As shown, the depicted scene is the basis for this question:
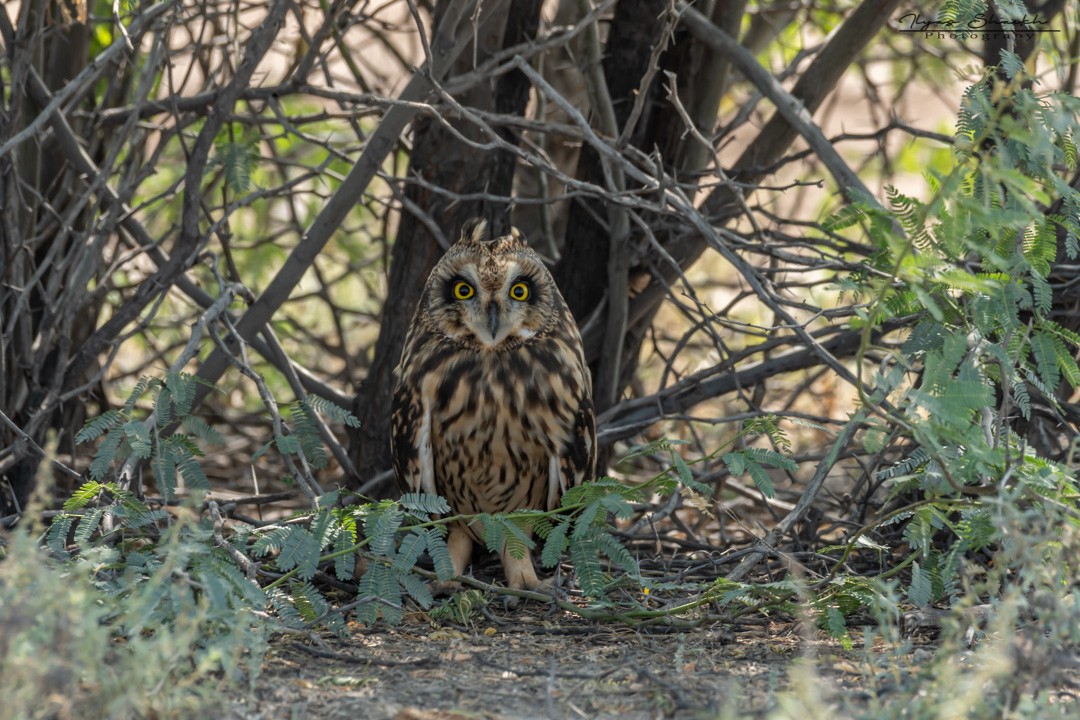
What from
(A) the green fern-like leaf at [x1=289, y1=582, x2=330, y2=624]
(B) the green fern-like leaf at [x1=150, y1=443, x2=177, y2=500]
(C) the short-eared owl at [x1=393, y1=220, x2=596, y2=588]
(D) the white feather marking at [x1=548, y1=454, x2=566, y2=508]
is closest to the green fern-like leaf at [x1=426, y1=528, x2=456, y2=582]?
(A) the green fern-like leaf at [x1=289, y1=582, x2=330, y2=624]

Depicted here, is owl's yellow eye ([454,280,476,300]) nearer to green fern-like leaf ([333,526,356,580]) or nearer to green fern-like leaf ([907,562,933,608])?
green fern-like leaf ([333,526,356,580])

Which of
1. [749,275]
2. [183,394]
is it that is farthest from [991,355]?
[183,394]

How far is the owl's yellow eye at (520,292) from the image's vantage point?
11.9ft

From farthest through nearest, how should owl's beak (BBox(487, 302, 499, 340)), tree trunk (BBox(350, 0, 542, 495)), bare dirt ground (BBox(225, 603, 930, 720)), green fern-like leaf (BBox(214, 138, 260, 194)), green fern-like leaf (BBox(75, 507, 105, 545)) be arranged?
1. tree trunk (BBox(350, 0, 542, 495))
2. green fern-like leaf (BBox(214, 138, 260, 194))
3. owl's beak (BBox(487, 302, 499, 340))
4. green fern-like leaf (BBox(75, 507, 105, 545))
5. bare dirt ground (BBox(225, 603, 930, 720))

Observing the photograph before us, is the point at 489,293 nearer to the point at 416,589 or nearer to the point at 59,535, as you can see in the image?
the point at 416,589

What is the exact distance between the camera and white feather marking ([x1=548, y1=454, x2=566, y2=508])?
3.67 metres

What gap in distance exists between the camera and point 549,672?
2.72m

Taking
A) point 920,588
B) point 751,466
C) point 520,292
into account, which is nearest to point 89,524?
point 520,292

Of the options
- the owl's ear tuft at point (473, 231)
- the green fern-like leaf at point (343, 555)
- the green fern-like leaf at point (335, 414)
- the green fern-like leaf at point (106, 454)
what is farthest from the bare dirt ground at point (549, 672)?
the owl's ear tuft at point (473, 231)

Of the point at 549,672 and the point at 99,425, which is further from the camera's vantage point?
the point at 99,425

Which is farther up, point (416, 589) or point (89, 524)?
point (89, 524)

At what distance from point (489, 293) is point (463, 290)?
4.4 inches

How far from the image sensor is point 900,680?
2467 millimetres

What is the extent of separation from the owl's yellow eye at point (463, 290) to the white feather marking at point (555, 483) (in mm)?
572
